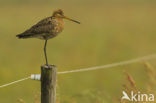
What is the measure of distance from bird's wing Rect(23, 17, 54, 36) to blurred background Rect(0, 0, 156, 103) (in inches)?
26.6

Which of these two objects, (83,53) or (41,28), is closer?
(41,28)

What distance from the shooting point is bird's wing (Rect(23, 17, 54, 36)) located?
6500 millimetres

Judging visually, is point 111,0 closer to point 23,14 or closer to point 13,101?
point 23,14

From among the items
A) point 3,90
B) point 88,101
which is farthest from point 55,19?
point 3,90

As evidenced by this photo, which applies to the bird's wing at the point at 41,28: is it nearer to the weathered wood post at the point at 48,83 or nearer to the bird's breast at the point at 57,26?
the bird's breast at the point at 57,26

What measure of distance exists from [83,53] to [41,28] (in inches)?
410

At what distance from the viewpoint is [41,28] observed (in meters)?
6.53

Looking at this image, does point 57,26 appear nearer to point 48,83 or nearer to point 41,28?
point 41,28

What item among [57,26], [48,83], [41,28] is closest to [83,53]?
[57,26]

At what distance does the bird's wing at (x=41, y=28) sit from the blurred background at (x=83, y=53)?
676mm

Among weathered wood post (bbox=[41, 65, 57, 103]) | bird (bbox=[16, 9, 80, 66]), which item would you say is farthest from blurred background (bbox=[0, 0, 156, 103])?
weathered wood post (bbox=[41, 65, 57, 103])

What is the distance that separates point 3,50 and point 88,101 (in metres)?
7.68

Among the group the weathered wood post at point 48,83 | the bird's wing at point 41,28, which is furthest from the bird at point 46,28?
the weathered wood post at point 48,83

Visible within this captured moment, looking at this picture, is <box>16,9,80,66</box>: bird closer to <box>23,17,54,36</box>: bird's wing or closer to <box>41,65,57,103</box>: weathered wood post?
<box>23,17,54,36</box>: bird's wing
